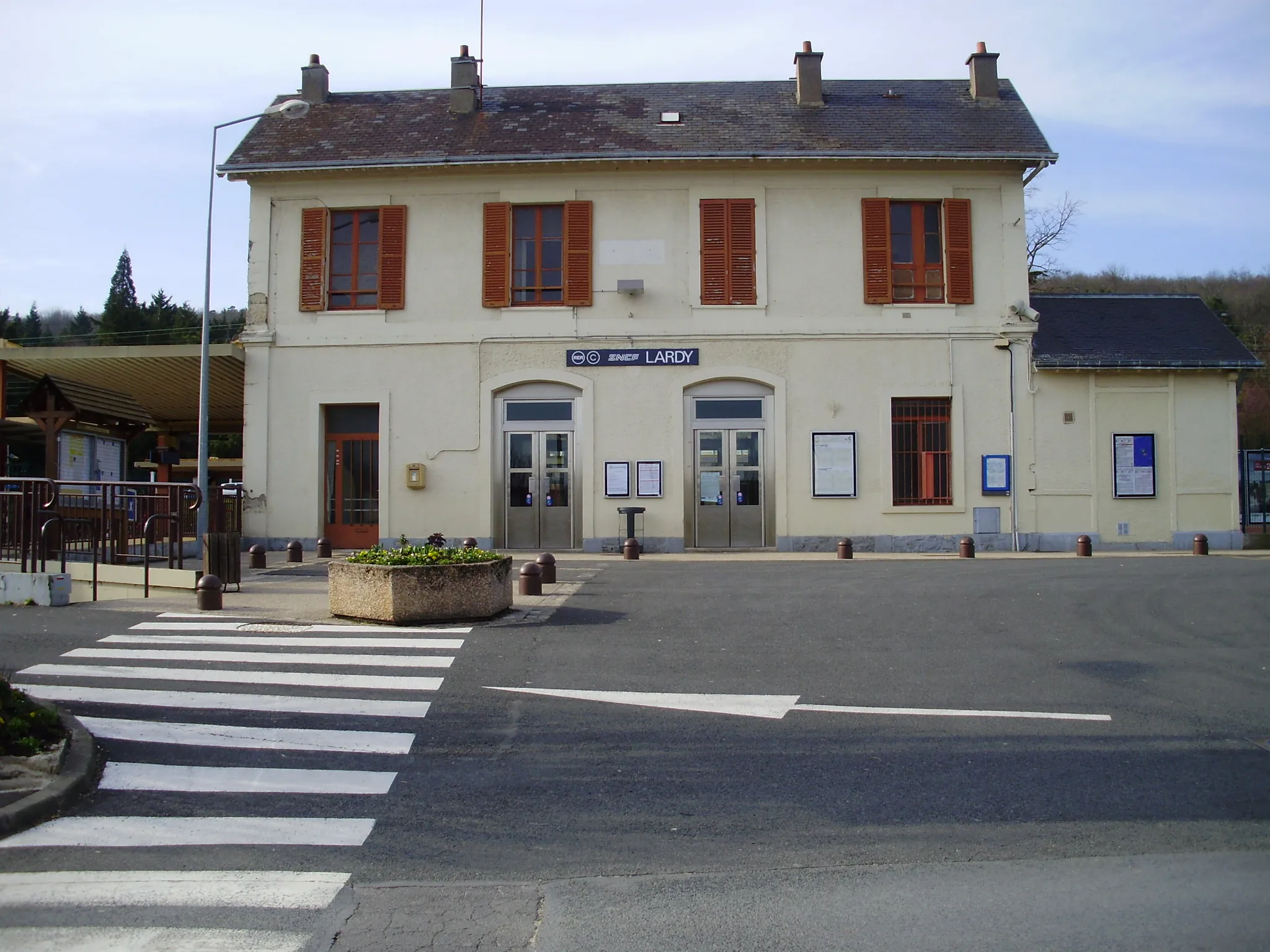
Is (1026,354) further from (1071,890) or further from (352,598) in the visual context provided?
(1071,890)

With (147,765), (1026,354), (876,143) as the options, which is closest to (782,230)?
(876,143)

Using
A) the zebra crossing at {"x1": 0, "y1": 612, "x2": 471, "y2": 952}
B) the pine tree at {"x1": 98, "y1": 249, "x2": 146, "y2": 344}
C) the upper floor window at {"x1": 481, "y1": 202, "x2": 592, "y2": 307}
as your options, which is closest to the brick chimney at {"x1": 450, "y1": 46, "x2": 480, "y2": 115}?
the upper floor window at {"x1": 481, "y1": 202, "x2": 592, "y2": 307}

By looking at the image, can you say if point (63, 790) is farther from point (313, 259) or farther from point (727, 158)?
point (727, 158)

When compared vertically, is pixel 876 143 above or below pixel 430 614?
above

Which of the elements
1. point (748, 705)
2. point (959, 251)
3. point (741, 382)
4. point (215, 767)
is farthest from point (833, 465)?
point (215, 767)

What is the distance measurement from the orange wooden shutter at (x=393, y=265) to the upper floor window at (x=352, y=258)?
0.01 m

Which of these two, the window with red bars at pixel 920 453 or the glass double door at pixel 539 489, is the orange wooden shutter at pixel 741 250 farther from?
the glass double door at pixel 539 489

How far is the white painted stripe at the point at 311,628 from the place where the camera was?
10281 millimetres

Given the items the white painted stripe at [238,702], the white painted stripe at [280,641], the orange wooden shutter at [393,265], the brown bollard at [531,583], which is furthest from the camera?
the orange wooden shutter at [393,265]

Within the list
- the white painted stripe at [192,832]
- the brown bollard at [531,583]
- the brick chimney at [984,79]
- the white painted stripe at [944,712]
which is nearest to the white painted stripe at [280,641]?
the brown bollard at [531,583]

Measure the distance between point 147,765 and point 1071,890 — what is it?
5.16 metres

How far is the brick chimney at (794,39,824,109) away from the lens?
22406 millimetres

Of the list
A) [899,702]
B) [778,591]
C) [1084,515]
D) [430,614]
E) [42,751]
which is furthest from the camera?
[1084,515]

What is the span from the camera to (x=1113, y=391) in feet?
68.0
